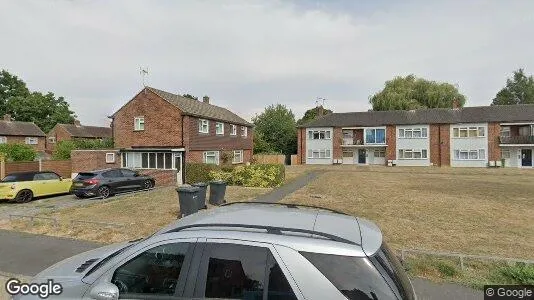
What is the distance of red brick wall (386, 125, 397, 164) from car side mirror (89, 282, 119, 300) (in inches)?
1611

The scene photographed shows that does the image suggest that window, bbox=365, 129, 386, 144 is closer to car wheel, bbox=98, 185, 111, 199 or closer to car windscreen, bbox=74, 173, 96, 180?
car wheel, bbox=98, 185, 111, 199

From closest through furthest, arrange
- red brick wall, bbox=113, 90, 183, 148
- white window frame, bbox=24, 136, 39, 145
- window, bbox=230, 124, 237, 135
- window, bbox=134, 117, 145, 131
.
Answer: red brick wall, bbox=113, 90, 183, 148, window, bbox=134, 117, 145, 131, window, bbox=230, 124, 237, 135, white window frame, bbox=24, 136, 39, 145

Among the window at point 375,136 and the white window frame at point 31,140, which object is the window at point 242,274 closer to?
the window at point 375,136

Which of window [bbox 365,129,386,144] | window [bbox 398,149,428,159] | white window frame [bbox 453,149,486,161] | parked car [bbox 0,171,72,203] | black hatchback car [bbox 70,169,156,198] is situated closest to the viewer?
parked car [bbox 0,171,72,203]

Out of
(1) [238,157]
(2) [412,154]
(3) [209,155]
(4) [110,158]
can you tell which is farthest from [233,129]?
(2) [412,154]

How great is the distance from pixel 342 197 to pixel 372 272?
42.4 feet

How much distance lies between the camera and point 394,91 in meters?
49.4

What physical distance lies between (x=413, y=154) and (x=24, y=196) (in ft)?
125

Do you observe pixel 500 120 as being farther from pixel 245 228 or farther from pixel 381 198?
pixel 245 228

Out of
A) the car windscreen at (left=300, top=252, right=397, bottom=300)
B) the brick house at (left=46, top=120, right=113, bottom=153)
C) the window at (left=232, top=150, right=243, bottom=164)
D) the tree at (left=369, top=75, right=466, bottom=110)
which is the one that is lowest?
the car windscreen at (left=300, top=252, right=397, bottom=300)

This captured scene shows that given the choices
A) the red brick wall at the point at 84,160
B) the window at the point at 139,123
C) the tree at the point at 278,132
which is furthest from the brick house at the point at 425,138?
the red brick wall at the point at 84,160

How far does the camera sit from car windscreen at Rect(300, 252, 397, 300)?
7.36 ft

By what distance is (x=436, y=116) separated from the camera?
3934 centimetres

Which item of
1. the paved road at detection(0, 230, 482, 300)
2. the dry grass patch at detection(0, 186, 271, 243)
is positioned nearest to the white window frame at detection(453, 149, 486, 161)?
the dry grass patch at detection(0, 186, 271, 243)
